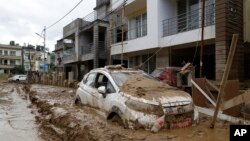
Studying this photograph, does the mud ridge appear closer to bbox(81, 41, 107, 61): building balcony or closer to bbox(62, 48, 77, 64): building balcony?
bbox(81, 41, 107, 61): building balcony

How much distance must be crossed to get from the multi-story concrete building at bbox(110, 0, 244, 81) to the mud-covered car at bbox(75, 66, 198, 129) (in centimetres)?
543

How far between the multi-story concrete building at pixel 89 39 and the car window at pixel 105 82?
19.1 meters

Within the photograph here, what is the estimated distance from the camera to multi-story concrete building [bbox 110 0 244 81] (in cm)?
1291

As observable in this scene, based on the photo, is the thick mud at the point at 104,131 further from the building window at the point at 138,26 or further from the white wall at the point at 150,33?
the building window at the point at 138,26

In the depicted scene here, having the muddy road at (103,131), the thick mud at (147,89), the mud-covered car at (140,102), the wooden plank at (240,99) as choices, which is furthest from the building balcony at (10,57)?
the wooden plank at (240,99)

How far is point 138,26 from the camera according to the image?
2116cm

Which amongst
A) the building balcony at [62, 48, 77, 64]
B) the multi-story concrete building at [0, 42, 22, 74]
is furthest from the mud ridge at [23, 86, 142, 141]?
the multi-story concrete building at [0, 42, 22, 74]

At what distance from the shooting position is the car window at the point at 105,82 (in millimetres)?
8323

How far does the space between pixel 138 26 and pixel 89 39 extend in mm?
14033

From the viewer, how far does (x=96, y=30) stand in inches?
1158

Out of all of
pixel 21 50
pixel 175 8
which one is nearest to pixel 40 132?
pixel 175 8

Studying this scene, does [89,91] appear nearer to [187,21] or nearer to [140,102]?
[140,102]

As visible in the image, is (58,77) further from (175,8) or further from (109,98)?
(109,98)

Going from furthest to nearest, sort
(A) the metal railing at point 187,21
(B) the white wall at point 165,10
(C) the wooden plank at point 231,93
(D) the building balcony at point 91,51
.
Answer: (D) the building balcony at point 91,51, (B) the white wall at point 165,10, (A) the metal railing at point 187,21, (C) the wooden plank at point 231,93
